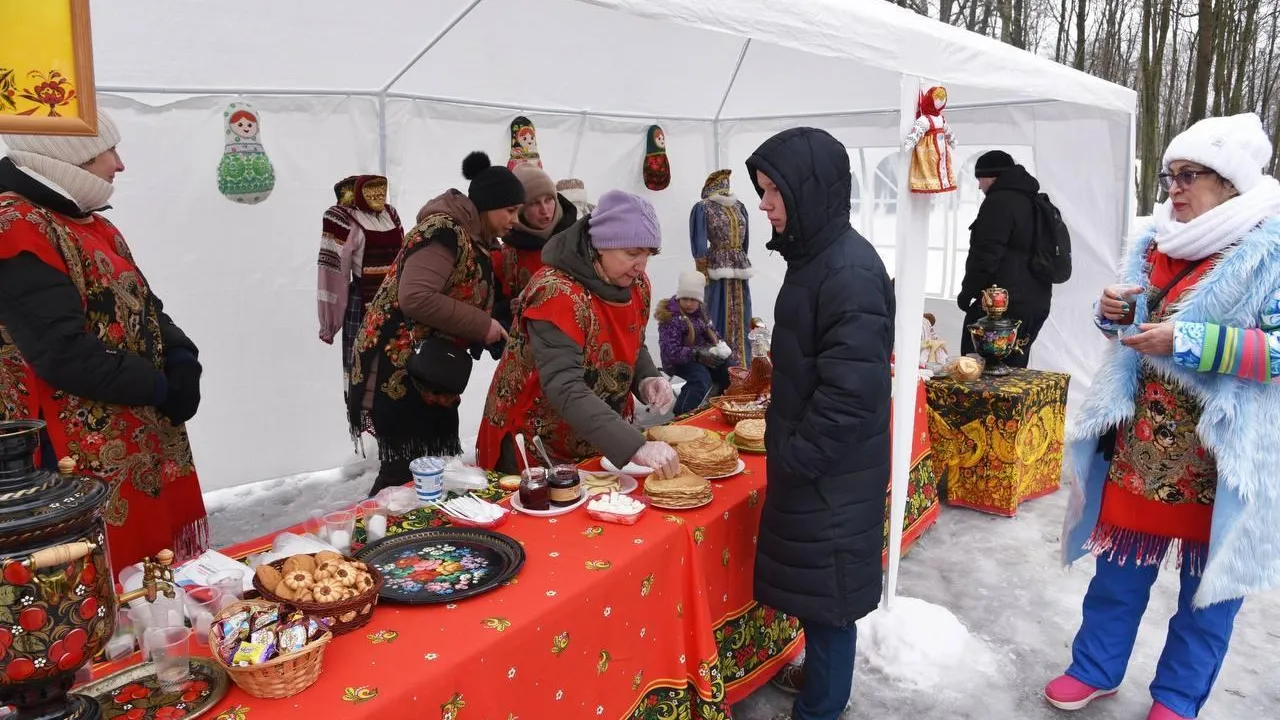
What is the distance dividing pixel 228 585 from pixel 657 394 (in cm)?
145

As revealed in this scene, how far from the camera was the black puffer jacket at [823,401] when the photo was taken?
6.45 ft

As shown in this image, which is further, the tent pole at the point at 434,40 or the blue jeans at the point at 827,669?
the tent pole at the point at 434,40

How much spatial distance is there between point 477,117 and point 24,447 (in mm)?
4573

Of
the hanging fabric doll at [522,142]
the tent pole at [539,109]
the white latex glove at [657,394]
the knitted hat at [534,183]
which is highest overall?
Answer: the tent pole at [539,109]

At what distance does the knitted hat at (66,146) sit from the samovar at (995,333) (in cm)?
388

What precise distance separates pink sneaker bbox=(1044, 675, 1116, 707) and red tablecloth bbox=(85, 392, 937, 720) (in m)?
0.93

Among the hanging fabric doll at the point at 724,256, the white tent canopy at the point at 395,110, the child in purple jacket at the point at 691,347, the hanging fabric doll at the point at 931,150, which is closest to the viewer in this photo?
the hanging fabric doll at the point at 931,150

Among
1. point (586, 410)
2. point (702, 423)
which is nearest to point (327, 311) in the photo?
point (702, 423)

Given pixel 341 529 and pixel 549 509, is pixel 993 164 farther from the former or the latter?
pixel 341 529

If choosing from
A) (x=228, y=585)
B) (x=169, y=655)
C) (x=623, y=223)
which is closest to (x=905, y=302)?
(x=623, y=223)

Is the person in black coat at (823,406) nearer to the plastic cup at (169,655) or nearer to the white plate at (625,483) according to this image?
the white plate at (625,483)

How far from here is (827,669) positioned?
2260mm

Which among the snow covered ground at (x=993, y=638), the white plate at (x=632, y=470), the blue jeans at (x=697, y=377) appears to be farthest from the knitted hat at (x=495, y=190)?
the blue jeans at (x=697, y=377)

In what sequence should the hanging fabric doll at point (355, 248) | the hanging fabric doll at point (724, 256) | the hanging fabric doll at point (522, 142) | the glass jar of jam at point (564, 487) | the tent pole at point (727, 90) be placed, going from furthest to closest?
1. the hanging fabric doll at point (724, 256)
2. the tent pole at point (727, 90)
3. the hanging fabric doll at point (522, 142)
4. the hanging fabric doll at point (355, 248)
5. the glass jar of jam at point (564, 487)
